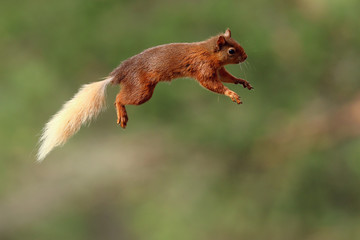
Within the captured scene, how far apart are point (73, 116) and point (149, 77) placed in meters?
0.09

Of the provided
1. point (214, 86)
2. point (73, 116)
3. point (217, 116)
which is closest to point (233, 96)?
point (214, 86)

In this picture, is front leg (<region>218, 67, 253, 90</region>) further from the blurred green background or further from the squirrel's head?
the blurred green background

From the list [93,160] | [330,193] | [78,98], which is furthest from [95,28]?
[78,98]

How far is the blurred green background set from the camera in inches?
318

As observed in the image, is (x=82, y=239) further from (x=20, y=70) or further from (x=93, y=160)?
(x=20, y=70)

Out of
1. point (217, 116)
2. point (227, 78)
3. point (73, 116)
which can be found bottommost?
point (73, 116)

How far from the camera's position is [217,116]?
884 cm

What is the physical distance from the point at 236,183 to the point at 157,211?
1.37m

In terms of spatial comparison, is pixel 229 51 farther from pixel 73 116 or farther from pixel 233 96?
pixel 73 116

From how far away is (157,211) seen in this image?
31.3ft

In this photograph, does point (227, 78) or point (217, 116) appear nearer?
point (227, 78)

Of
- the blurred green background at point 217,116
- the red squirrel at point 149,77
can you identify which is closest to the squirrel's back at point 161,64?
the red squirrel at point 149,77

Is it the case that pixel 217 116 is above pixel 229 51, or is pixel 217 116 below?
above

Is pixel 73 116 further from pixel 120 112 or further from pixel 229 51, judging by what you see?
pixel 229 51
